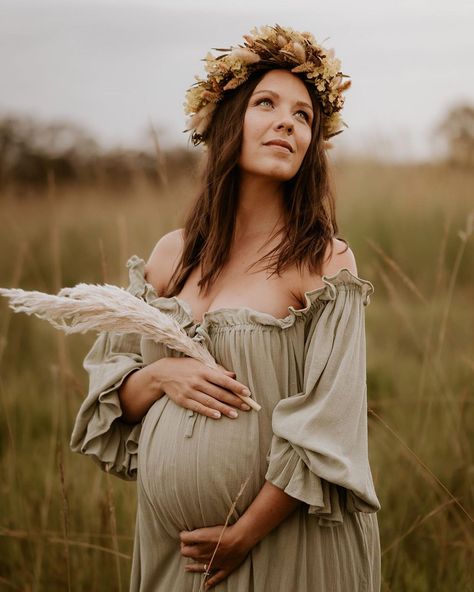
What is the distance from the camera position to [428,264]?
22.3ft

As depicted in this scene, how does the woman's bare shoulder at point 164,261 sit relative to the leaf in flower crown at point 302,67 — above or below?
below

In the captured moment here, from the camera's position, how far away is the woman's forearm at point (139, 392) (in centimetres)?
245

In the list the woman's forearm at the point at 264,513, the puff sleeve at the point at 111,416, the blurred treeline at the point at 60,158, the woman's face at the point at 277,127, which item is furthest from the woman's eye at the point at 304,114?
the blurred treeline at the point at 60,158

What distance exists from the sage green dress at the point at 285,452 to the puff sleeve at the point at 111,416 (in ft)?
0.60

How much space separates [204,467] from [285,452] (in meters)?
0.26

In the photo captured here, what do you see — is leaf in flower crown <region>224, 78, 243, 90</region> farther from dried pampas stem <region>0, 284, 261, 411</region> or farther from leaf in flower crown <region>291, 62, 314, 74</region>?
dried pampas stem <region>0, 284, 261, 411</region>

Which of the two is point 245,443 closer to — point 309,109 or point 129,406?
point 129,406

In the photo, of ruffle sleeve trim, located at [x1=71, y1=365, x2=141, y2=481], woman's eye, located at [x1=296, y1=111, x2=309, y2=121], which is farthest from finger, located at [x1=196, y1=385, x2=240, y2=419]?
woman's eye, located at [x1=296, y1=111, x2=309, y2=121]

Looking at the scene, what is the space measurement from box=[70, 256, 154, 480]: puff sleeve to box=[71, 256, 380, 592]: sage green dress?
184 millimetres

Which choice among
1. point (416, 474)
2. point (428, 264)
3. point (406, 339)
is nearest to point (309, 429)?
point (416, 474)

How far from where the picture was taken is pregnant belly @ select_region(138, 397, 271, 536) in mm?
2201

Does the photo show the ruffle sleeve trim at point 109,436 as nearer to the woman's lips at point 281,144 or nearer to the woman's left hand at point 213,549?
the woman's left hand at point 213,549

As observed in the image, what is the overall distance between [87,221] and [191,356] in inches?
291

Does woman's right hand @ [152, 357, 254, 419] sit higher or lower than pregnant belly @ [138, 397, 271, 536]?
higher
